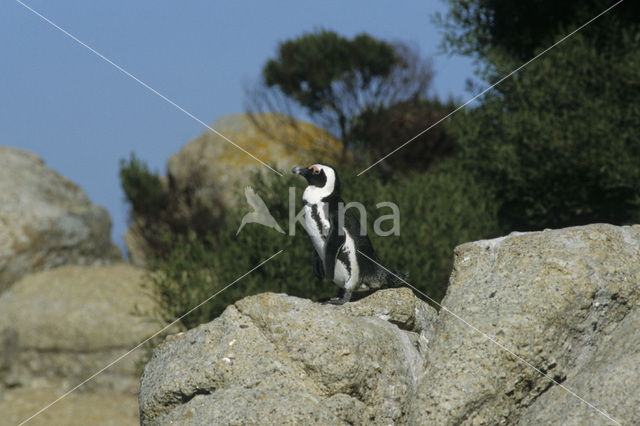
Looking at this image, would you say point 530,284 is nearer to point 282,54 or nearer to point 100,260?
point 100,260

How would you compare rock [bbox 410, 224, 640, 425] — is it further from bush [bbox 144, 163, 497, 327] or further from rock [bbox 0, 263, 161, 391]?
rock [bbox 0, 263, 161, 391]

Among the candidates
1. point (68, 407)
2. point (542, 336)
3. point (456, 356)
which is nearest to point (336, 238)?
point (456, 356)

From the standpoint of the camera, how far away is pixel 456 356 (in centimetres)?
525

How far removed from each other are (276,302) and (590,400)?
229cm

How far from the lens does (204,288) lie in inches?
478

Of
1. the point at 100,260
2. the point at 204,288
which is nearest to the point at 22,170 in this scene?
the point at 100,260

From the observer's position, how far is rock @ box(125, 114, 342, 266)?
23766 mm

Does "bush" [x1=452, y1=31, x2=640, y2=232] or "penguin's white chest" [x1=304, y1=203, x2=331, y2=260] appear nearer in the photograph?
"penguin's white chest" [x1=304, y1=203, x2=331, y2=260]

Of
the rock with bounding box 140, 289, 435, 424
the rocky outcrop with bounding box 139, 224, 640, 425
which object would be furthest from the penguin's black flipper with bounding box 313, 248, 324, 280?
the rock with bounding box 140, 289, 435, 424

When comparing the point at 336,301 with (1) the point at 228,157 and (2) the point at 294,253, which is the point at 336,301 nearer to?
(2) the point at 294,253

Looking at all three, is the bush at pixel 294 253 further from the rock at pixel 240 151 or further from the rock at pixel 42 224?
the rock at pixel 240 151

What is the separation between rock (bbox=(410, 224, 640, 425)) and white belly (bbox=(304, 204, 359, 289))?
97 centimetres

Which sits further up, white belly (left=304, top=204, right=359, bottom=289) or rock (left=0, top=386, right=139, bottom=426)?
rock (left=0, top=386, right=139, bottom=426)

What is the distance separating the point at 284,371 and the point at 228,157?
2039 cm
